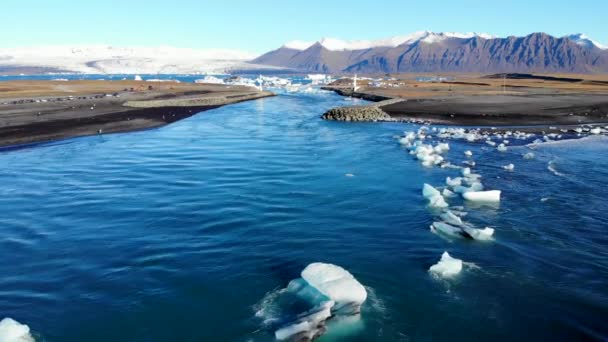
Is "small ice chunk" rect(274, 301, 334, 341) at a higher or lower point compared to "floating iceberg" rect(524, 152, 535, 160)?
lower

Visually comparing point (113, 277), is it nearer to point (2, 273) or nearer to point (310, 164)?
point (2, 273)

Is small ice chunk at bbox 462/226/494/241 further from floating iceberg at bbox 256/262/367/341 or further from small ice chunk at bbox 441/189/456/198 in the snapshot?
floating iceberg at bbox 256/262/367/341

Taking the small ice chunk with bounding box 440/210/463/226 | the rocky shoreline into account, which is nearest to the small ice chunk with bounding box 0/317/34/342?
the small ice chunk with bounding box 440/210/463/226

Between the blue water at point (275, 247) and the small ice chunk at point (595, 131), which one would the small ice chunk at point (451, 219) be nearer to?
the blue water at point (275, 247)

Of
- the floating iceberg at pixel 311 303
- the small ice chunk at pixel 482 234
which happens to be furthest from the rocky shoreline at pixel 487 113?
the floating iceberg at pixel 311 303

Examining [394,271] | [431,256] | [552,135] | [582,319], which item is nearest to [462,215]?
[431,256]

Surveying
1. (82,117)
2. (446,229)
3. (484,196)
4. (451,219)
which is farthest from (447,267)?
(82,117)
